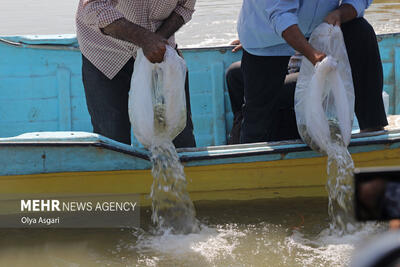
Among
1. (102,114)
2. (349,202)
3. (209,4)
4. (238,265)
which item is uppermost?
(209,4)

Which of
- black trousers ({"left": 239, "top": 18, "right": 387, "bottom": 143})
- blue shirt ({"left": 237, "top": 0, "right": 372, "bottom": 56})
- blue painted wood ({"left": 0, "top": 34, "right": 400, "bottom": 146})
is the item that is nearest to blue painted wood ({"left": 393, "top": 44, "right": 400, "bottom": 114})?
blue painted wood ({"left": 0, "top": 34, "right": 400, "bottom": 146})

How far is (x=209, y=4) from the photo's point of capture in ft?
38.9

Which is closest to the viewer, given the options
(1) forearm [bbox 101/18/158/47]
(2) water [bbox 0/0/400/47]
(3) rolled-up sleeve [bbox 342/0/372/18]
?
(1) forearm [bbox 101/18/158/47]

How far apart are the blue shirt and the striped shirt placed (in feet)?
1.08

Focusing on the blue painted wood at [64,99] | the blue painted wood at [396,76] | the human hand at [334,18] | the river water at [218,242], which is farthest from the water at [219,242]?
the blue painted wood at [396,76]

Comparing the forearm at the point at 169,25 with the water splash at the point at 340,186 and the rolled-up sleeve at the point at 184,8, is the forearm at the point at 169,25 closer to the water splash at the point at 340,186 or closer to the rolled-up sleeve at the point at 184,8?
the rolled-up sleeve at the point at 184,8

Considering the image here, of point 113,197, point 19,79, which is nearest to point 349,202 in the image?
point 113,197

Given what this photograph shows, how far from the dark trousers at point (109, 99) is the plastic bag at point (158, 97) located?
22cm

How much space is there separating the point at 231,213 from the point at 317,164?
1.85 feet

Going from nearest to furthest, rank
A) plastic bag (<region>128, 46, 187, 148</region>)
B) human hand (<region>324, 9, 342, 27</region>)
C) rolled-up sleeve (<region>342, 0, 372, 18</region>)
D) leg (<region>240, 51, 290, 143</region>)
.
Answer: plastic bag (<region>128, 46, 187, 148</region>) < human hand (<region>324, 9, 342, 27</region>) < rolled-up sleeve (<region>342, 0, 372, 18</region>) < leg (<region>240, 51, 290, 143</region>)

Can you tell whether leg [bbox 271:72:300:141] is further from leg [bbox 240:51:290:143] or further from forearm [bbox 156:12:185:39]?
forearm [bbox 156:12:185:39]

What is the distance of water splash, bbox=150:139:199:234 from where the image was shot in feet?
10.1

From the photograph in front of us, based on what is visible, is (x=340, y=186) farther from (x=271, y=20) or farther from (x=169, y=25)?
(x=169, y=25)

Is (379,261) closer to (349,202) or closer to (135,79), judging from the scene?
(135,79)
